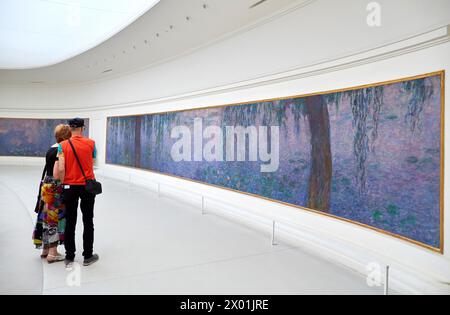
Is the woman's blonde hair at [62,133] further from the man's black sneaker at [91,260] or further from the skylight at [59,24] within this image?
the skylight at [59,24]

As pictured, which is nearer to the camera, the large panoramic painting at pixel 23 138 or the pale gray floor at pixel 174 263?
the pale gray floor at pixel 174 263

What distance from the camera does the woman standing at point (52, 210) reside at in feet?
17.2

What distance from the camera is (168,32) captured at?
9.86m

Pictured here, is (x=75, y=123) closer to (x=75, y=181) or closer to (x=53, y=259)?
(x=75, y=181)

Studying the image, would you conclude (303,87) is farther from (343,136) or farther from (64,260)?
(64,260)

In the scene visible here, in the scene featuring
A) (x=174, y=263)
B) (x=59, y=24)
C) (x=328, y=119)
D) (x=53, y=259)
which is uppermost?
(x=59, y=24)

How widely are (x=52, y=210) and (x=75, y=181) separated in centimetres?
63

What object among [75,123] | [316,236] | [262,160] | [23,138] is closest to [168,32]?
[262,160]

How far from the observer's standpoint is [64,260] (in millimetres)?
5598

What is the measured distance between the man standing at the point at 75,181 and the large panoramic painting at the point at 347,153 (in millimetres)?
4026

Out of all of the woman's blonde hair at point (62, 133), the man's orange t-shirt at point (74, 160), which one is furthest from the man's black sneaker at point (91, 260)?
the woman's blonde hair at point (62, 133)
